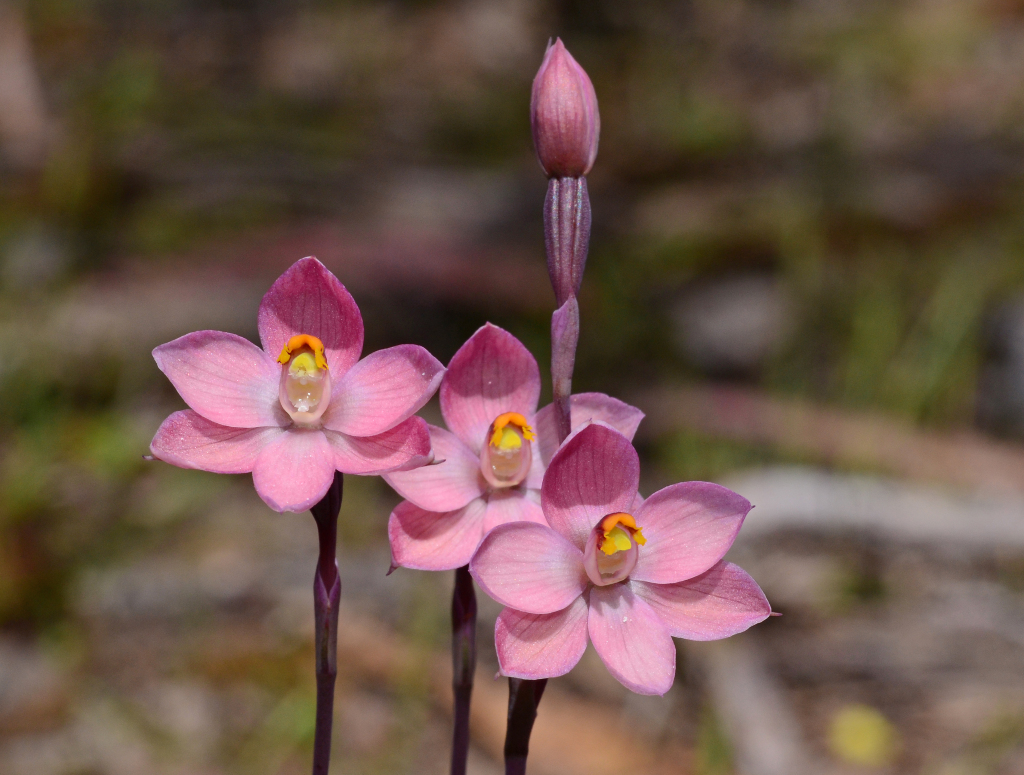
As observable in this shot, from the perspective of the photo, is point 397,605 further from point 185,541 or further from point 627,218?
point 627,218

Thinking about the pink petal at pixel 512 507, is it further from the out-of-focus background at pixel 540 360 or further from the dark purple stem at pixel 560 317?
the out-of-focus background at pixel 540 360

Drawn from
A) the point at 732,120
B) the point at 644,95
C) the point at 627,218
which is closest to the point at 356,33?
the point at 644,95

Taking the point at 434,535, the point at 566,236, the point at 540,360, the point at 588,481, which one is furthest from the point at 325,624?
the point at 540,360

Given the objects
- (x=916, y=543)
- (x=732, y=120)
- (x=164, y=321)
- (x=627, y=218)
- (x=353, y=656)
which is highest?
(x=732, y=120)

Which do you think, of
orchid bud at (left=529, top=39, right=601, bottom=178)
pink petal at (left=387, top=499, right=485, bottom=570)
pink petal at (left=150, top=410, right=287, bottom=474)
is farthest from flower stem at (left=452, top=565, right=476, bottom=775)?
orchid bud at (left=529, top=39, right=601, bottom=178)

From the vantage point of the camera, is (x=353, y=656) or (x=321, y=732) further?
(x=353, y=656)

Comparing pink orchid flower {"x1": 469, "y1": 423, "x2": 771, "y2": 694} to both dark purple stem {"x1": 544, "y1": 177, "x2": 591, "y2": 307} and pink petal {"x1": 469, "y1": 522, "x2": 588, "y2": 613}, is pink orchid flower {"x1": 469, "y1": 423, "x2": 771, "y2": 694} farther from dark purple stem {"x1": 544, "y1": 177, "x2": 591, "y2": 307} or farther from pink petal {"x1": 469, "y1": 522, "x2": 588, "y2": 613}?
dark purple stem {"x1": 544, "y1": 177, "x2": 591, "y2": 307}

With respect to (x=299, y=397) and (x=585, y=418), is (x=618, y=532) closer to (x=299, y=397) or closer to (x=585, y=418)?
(x=585, y=418)
